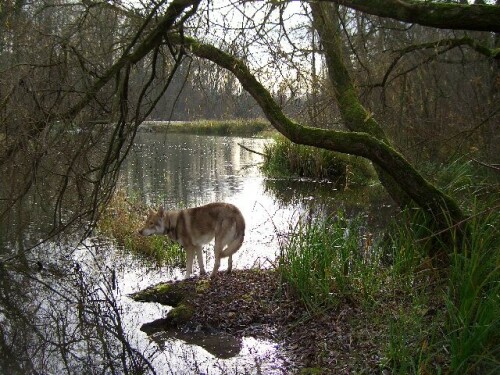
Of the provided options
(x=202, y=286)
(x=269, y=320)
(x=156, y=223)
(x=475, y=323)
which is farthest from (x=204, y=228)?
(x=475, y=323)

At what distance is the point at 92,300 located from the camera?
25.7 feet

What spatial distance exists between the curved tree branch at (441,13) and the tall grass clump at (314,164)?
13.6 metres

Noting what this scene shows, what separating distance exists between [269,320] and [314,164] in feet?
43.4

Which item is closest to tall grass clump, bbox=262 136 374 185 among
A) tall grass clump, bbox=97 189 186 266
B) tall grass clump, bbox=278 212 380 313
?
tall grass clump, bbox=97 189 186 266

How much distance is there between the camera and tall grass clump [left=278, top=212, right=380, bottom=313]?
646cm

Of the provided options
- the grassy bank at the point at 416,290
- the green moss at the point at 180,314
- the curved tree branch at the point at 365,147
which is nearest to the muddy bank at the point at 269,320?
the green moss at the point at 180,314

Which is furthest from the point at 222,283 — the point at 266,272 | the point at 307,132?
the point at 307,132

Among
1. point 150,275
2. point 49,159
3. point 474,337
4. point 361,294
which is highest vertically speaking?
point 49,159

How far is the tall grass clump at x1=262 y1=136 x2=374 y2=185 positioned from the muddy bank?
11.5 metres

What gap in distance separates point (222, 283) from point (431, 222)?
3.01 m

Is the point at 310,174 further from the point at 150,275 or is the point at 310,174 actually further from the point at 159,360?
the point at 159,360

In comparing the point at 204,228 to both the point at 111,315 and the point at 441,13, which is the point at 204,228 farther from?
the point at 441,13

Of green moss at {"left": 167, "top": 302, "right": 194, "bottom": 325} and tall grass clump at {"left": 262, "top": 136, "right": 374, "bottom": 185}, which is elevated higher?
tall grass clump at {"left": 262, "top": 136, "right": 374, "bottom": 185}

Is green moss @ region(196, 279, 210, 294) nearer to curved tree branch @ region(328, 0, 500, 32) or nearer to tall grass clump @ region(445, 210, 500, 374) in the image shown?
tall grass clump @ region(445, 210, 500, 374)
